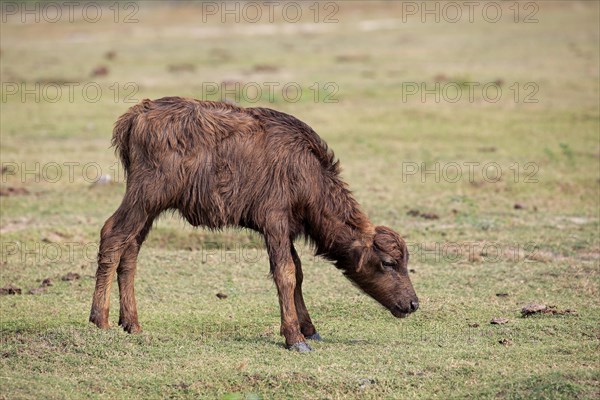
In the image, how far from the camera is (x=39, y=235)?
1217 cm

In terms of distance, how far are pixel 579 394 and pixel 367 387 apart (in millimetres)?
1532

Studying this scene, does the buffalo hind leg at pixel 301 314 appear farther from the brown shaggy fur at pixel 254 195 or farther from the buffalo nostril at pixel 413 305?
the buffalo nostril at pixel 413 305

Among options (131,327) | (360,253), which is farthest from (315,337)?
(131,327)

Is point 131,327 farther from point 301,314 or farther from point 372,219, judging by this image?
point 372,219

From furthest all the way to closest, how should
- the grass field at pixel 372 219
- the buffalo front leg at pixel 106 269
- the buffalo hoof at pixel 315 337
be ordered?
the buffalo hoof at pixel 315 337
the buffalo front leg at pixel 106 269
the grass field at pixel 372 219

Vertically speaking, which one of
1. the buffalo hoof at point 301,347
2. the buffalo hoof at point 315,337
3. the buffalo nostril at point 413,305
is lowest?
the buffalo hoof at point 315,337

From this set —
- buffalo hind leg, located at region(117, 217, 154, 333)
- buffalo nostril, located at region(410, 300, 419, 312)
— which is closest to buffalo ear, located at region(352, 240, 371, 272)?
buffalo nostril, located at region(410, 300, 419, 312)

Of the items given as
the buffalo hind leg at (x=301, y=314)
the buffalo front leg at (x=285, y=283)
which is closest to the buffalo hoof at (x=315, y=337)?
the buffalo hind leg at (x=301, y=314)

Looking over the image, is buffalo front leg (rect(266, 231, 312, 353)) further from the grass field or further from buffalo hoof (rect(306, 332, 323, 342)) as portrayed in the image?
buffalo hoof (rect(306, 332, 323, 342))

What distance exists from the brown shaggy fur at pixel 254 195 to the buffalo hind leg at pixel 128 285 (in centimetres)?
4

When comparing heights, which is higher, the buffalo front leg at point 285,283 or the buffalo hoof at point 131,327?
the buffalo front leg at point 285,283

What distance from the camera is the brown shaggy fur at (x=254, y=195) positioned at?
823cm

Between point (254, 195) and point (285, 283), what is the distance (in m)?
0.81

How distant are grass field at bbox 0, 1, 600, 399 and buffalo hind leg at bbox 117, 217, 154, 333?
293 mm
